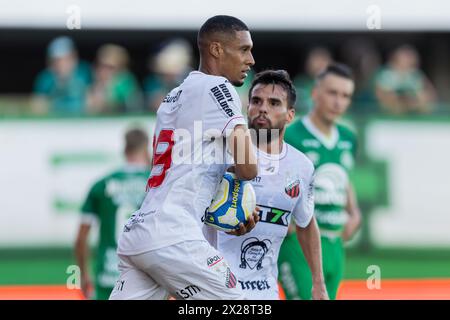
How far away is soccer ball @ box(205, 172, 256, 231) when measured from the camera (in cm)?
670

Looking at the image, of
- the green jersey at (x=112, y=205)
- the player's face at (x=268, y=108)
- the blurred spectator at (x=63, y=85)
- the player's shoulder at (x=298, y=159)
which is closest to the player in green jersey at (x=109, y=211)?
the green jersey at (x=112, y=205)

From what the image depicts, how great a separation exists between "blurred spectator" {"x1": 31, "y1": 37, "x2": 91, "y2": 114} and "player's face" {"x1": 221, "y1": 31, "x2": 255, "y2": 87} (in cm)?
813

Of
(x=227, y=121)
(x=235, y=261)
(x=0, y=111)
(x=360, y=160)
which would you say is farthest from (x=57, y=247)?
(x=227, y=121)

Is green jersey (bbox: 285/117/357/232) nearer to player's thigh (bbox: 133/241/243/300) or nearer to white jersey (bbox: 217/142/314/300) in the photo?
white jersey (bbox: 217/142/314/300)

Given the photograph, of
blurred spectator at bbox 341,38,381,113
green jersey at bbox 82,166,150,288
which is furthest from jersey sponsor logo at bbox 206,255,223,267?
blurred spectator at bbox 341,38,381,113

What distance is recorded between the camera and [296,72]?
2055 centimetres

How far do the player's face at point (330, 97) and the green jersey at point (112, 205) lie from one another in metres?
1.79

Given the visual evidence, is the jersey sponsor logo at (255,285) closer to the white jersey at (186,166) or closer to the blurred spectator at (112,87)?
the white jersey at (186,166)

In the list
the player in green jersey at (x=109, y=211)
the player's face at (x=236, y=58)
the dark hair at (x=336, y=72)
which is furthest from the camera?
the player in green jersey at (x=109, y=211)

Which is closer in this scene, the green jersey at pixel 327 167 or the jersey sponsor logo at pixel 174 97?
the jersey sponsor logo at pixel 174 97

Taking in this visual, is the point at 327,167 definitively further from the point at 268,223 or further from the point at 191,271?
the point at 191,271

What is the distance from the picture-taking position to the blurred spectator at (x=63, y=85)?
606 inches
